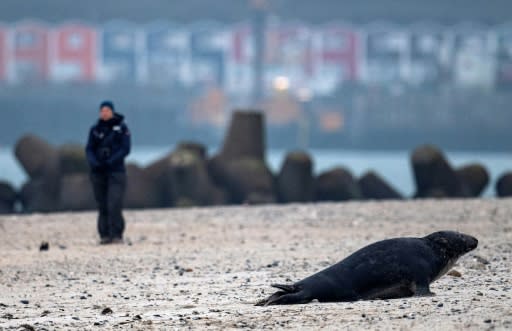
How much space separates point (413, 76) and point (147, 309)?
562ft

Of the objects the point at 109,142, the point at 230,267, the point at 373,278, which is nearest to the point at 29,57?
the point at 109,142

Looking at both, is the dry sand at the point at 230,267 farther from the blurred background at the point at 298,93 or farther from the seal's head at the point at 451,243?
the blurred background at the point at 298,93

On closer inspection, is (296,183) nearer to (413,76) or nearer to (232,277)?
(232,277)

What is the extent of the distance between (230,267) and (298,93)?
521 feet

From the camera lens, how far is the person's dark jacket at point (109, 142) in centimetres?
1423

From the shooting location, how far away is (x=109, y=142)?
14.2m

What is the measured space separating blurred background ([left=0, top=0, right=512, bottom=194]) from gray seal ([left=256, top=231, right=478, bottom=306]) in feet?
350

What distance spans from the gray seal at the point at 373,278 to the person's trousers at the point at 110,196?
5.24 m

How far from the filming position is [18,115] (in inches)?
6102

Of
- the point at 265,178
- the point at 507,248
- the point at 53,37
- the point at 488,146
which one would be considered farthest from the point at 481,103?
the point at 507,248

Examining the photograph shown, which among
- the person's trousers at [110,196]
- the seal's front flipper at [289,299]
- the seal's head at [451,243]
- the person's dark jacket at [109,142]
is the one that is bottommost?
the seal's front flipper at [289,299]

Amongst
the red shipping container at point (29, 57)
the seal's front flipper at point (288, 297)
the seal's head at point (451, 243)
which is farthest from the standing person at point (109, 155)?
the red shipping container at point (29, 57)

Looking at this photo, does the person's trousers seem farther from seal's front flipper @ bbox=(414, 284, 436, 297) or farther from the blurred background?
the blurred background

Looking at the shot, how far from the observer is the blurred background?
480 ft
